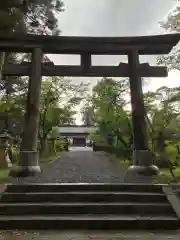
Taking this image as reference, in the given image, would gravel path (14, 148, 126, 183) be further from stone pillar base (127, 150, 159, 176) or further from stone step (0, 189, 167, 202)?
stone step (0, 189, 167, 202)

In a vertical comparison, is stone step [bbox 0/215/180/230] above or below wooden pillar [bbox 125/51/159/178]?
below

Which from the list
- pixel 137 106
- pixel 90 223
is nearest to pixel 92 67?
pixel 137 106

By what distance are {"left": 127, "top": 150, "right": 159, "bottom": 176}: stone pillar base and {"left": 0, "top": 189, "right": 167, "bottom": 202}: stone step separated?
263 centimetres

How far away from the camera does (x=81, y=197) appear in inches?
286

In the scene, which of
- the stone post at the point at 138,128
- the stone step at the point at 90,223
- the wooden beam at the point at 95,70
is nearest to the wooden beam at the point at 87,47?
Answer: the stone post at the point at 138,128

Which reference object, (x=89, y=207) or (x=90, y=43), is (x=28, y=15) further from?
(x=89, y=207)

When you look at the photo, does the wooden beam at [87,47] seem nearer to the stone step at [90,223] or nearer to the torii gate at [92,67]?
the torii gate at [92,67]

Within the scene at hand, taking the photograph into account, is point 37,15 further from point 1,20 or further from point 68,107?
point 68,107

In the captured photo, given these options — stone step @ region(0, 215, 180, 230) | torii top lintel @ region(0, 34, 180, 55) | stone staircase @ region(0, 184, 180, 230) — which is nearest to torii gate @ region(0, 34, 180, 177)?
torii top lintel @ region(0, 34, 180, 55)

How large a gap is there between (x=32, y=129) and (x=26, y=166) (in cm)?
149

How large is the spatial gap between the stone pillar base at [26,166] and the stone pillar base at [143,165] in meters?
3.83

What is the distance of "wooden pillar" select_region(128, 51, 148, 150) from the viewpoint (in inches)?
414

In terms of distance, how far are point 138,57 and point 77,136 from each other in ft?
217

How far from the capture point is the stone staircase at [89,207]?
20.0ft
